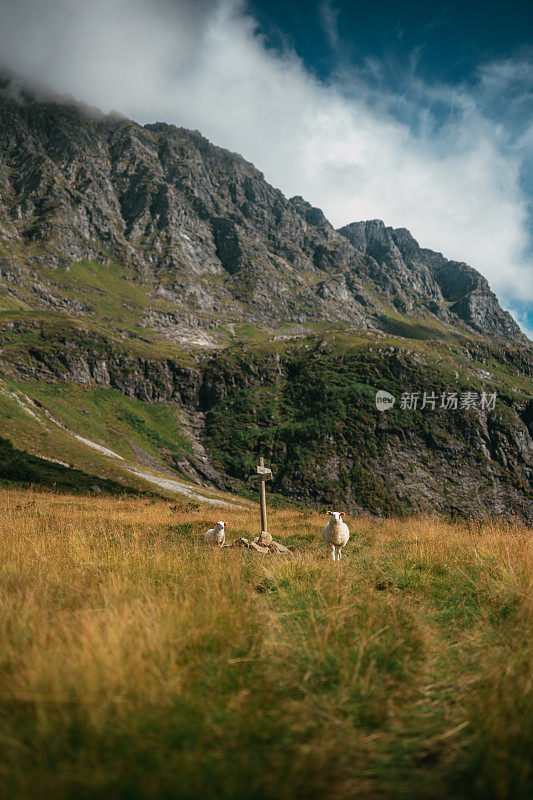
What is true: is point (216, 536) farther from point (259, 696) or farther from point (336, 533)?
point (259, 696)

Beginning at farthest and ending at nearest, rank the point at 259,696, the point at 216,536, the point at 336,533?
the point at 216,536 < the point at 336,533 < the point at 259,696

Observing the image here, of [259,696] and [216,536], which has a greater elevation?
[259,696]

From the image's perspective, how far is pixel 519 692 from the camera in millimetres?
2523

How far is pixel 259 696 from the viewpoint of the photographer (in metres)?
2.39

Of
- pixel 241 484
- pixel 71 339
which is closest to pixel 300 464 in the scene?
pixel 241 484

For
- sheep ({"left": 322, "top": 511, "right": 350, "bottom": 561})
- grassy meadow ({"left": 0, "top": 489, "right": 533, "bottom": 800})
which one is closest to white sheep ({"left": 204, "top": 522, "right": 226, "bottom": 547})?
sheep ({"left": 322, "top": 511, "right": 350, "bottom": 561})

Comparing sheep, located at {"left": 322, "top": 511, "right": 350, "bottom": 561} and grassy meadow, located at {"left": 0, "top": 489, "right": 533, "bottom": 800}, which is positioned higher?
grassy meadow, located at {"left": 0, "top": 489, "right": 533, "bottom": 800}

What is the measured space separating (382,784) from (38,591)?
13.7 feet

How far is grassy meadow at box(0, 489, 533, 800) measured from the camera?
1827 millimetres

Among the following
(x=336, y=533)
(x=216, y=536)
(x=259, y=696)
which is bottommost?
(x=216, y=536)

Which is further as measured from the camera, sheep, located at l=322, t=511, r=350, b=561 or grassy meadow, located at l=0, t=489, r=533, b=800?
sheep, located at l=322, t=511, r=350, b=561

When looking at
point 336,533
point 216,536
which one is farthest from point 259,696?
point 216,536

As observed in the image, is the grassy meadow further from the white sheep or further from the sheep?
the white sheep

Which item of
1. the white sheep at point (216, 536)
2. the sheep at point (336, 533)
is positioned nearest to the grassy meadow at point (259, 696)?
the sheep at point (336, 533)
